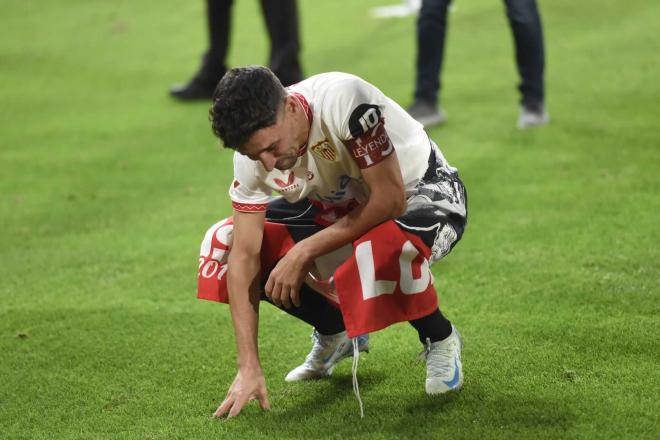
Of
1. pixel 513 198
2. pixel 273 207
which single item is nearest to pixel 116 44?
pixel 513 198

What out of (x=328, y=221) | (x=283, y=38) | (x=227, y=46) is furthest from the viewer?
(x=227, y=46)

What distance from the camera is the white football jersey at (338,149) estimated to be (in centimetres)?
210

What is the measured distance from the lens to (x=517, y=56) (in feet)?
15.0

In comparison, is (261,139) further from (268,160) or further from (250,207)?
(250,207)

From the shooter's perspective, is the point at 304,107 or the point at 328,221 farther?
the point at 328,221

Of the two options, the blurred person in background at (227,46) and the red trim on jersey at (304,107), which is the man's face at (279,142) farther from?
the blurred person in background at (227,46)

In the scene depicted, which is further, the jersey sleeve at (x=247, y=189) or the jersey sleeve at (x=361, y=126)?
the jersey sleeve at (x=247, y=189)

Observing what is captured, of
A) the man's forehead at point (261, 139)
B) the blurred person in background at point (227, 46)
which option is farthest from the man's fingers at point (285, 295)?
the blurred person in background at point (227, 46)

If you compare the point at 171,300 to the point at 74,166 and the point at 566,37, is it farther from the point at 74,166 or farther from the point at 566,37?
the point at 566,37

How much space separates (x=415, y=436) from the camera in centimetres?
212

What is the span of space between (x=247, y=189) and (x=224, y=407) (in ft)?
1.65

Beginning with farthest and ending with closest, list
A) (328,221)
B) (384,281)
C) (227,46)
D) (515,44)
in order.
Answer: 1. (227,46)
2. (515,44)
3. (328,221)
4. (384,281)

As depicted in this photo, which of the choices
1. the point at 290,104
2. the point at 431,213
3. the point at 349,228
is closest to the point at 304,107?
the point at 290,104

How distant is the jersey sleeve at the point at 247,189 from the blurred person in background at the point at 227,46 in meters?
3.15
